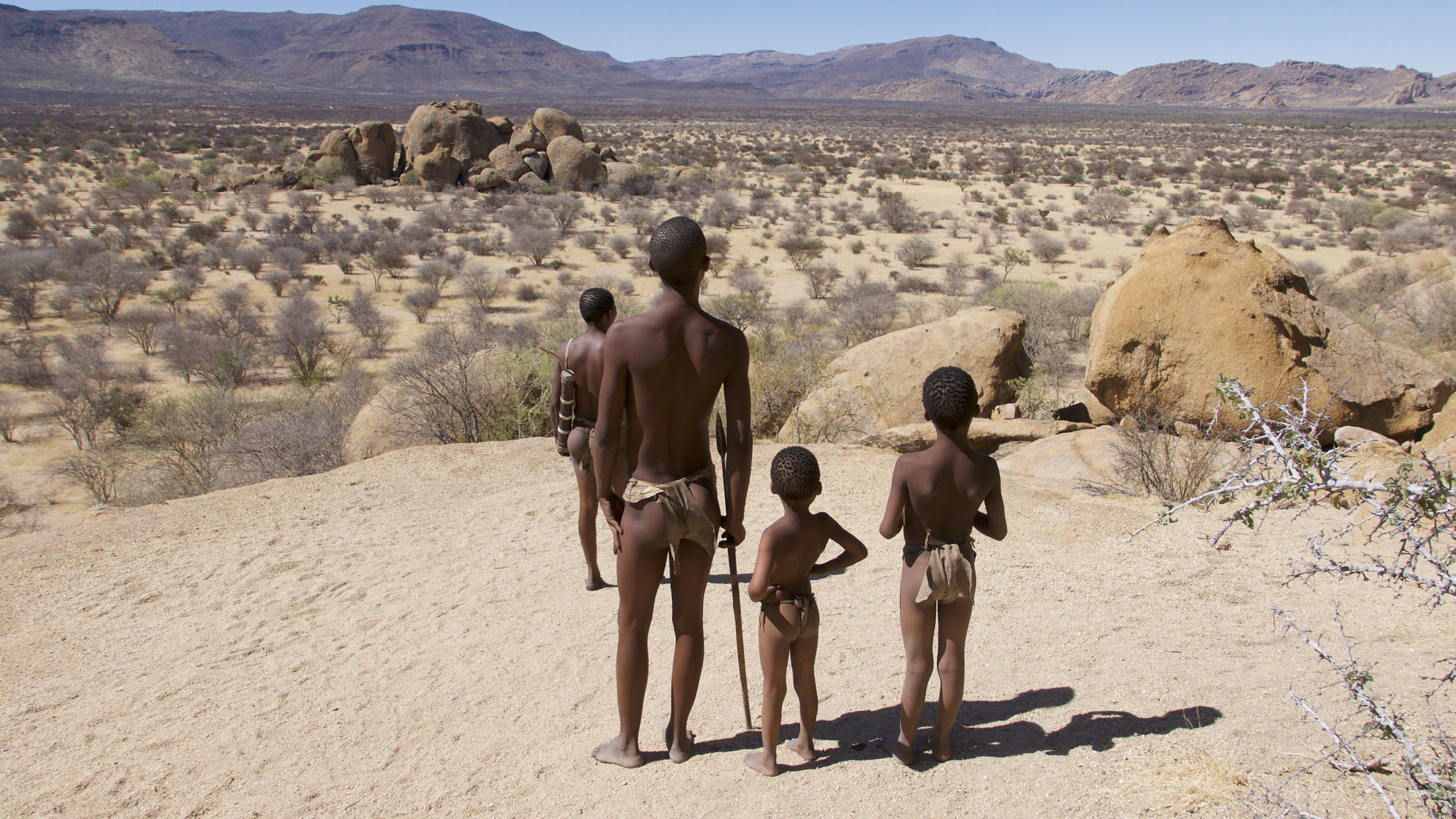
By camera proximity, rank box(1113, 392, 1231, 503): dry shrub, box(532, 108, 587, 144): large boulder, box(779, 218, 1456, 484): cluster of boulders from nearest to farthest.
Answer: box(1113, 392, 1231, 503): dry shrub < box(779, 218, 1456, 484): cluster of boulders < box(532, 108, 587, 144): large boulder

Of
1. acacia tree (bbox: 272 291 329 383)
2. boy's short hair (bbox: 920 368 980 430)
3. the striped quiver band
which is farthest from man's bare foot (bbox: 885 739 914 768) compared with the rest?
acacia tree (bbox: 272 291 329 383)

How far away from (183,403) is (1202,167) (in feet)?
127

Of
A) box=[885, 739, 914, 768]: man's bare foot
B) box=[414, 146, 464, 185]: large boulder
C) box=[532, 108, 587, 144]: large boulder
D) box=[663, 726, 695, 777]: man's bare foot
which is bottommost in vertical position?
box=[663, 726, 695, 777]: man's bare foot

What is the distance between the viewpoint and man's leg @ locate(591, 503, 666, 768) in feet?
9.74

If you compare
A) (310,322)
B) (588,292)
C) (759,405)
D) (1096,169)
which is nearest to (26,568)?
(588,292)

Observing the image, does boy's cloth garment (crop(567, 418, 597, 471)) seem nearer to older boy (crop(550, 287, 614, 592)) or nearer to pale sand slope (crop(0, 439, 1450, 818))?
older boy (crop(550, 287, 614, 592))

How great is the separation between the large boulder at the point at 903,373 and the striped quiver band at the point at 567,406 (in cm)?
415

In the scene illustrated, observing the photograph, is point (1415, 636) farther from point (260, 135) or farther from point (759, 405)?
point (260, 135)

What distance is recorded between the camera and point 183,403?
407 inches

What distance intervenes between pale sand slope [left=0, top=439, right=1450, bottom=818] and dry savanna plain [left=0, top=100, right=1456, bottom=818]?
20 millimetres

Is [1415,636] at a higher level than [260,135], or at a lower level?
lower

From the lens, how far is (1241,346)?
734 cm

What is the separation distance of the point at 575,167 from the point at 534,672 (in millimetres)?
29271

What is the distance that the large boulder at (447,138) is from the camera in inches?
1224
